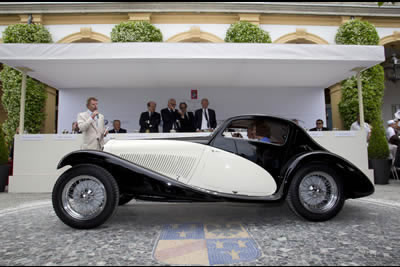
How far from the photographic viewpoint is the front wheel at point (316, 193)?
2906mm

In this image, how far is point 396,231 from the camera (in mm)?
2619

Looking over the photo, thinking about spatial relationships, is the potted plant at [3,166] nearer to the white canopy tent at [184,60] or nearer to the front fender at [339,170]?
the white canopy tent at [184,60]

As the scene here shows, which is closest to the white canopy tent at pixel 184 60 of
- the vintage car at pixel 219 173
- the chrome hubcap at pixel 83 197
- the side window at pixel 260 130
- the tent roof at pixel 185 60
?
the tent roof at pixel 185 60

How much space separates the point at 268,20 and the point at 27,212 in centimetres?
1153

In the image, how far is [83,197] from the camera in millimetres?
2756

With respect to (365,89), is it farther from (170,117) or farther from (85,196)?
(85,196)

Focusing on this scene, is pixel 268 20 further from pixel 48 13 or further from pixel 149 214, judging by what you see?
pixel 149 214

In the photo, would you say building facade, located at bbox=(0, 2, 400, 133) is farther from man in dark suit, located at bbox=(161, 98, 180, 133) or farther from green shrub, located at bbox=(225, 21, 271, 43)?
man in dark suit, located at bbox=(161, 98, 180, 133)

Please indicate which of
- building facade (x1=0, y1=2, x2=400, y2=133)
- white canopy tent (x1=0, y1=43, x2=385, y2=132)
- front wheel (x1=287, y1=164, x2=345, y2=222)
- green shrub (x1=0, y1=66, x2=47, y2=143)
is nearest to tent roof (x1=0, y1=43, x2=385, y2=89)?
white canopy tent (x1=0, y1=43, x2=385, y2=132)

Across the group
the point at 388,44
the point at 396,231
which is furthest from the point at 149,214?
the point at 388,44

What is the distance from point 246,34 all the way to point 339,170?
8.39 metres

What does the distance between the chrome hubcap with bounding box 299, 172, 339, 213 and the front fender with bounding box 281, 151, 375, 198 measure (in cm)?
16

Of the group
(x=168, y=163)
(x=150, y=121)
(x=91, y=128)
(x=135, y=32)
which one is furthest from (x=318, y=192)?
(x=135, y=32)

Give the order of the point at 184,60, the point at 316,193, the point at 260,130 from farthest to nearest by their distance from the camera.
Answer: the point at 184,60 < the point at 260,130 < the point at 316,193
